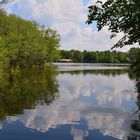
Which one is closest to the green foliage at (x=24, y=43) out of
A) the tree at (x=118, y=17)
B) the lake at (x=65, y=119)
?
the lake at (x=65, y=119)

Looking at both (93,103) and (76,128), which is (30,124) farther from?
(93,103)

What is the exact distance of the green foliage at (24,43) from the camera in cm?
8507

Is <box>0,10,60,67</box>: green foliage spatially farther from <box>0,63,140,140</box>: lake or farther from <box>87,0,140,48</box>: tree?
<box>87,0,140,48</box>: tree

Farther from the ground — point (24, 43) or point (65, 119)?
point (24, 43)

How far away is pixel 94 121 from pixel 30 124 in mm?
4519

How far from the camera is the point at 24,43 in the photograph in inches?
3831

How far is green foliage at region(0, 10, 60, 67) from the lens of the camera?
279 feet

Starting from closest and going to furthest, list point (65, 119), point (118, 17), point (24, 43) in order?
point (118, 17)
point (65, 119)
point (24, 43)

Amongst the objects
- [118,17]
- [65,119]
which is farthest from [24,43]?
[118,17]

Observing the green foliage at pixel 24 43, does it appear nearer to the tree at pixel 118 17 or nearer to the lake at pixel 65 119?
the lake at pixel 65 119

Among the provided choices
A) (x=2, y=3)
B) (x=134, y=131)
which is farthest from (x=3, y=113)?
(x=2, y=3)

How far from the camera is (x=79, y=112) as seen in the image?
31.5m

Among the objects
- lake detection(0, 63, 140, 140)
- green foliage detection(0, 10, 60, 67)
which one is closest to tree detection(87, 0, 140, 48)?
lake detection(0, 63, 140, 140)

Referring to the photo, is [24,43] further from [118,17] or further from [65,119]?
[118,17]
